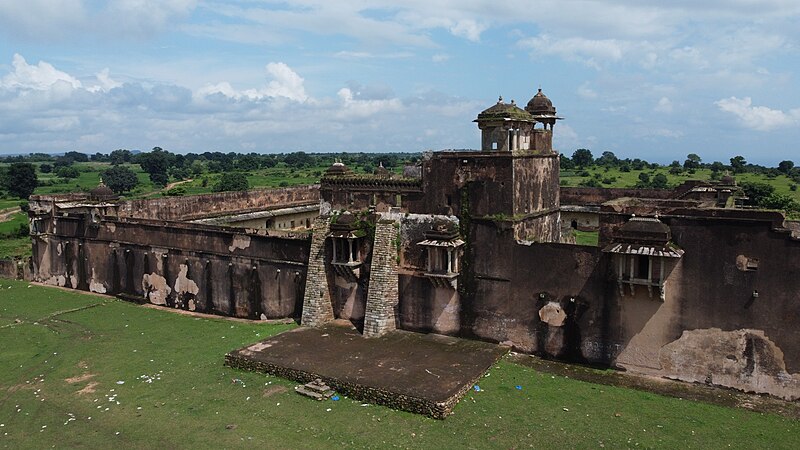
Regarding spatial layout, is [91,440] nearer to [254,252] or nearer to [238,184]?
[254,252]

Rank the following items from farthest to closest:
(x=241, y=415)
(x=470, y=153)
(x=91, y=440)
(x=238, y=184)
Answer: (x=238, y=184), (x=470, y=153), (x=241, y=415), (x=91, y=440)

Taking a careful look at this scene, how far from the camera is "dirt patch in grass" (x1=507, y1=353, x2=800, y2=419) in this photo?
12.8 metres

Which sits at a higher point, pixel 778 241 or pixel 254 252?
pixel 778 241

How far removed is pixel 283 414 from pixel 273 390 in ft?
4.48

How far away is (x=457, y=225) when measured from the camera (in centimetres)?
1703

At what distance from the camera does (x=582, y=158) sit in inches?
3625

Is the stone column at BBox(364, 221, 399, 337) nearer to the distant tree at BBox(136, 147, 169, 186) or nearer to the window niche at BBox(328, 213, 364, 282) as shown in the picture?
the window niche at BBox(328, 213, 364, 282)

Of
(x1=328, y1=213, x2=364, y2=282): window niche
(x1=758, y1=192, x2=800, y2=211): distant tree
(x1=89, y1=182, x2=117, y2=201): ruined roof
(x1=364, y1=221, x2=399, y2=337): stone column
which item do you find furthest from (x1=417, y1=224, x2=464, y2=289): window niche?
(x1=758, y1=192, x2=800, y2=211): distant tree

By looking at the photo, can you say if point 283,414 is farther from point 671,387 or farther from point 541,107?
point 541,107

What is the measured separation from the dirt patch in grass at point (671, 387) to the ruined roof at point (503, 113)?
662 centimetres

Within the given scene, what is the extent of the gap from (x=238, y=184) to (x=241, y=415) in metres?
53.0

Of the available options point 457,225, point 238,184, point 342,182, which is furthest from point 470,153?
point 238,184

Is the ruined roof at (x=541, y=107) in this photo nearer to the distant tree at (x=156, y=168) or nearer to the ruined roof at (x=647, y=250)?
the ruined roof at (x=647, y=250)

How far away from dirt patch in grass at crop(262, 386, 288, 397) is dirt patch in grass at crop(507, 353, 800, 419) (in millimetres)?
5863
